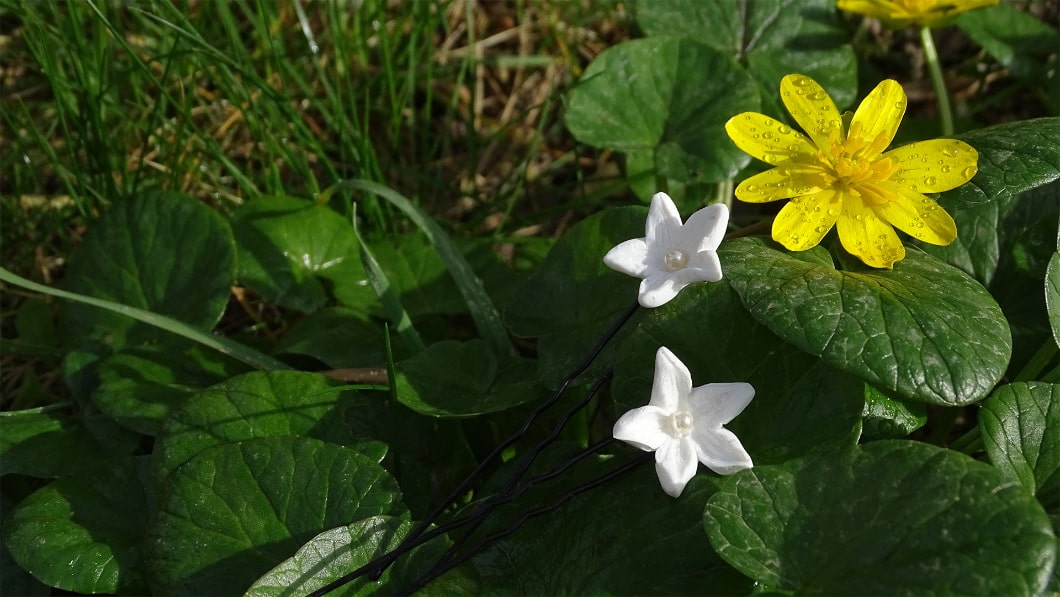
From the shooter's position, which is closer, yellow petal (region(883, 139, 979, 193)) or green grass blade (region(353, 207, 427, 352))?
yellow petal (region(883, 139, 979, 193))

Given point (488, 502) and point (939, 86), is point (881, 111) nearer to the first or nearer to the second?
point (939, 86)

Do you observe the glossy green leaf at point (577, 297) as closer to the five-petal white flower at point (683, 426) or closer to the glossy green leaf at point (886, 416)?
the five-petal white flower at point (683, 426)

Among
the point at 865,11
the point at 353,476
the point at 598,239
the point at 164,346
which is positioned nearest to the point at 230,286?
the point at 164,346

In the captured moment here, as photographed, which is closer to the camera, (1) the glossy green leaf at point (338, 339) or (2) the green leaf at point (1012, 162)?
(2) the green leaf at point (1012, 162)

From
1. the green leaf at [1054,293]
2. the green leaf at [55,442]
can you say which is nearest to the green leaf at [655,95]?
the green leaf at [1054,293]

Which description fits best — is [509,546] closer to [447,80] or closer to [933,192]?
[933,192]

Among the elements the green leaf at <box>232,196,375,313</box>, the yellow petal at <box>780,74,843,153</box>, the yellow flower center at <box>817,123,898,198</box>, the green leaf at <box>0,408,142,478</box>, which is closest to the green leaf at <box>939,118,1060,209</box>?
the yellow flower center at <box>817,123,898,198</box>

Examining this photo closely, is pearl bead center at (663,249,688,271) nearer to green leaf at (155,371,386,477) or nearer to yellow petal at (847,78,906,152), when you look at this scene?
yellow petal at (847,78,906,152)
